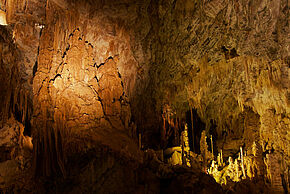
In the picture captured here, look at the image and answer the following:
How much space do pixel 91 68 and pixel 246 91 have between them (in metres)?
5.52

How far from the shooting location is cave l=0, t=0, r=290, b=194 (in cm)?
600

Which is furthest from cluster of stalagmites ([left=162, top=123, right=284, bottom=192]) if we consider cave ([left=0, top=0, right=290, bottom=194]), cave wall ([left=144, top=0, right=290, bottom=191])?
cave wall ([left=144, top=0, right=290, bottom=191])

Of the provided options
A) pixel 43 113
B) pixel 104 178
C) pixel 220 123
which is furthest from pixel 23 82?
pixel 220 123

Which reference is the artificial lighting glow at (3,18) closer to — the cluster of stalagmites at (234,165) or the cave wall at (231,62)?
the cave wall at (231,62)

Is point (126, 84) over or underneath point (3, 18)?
underneath

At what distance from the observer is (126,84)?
8922 millimetres

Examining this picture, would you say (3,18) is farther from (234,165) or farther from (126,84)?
(234,165)

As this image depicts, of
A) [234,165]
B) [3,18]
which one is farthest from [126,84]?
[234,165]

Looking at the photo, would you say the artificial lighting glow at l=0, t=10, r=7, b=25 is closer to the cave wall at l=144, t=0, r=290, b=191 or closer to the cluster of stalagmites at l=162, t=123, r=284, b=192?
the cave wall at l=144, t=0, r=290, b=191

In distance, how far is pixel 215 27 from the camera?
825cm

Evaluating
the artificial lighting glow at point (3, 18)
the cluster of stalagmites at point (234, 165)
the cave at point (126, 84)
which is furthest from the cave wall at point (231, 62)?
the artificial lighting glow at point (3, 18)

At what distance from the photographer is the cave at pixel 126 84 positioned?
6.00m

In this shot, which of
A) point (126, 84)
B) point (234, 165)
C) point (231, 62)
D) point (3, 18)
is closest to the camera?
point (3, 18)

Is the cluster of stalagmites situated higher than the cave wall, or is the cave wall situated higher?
the cave wall
